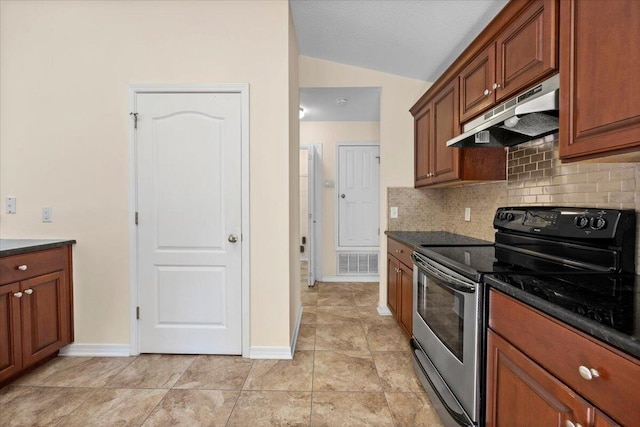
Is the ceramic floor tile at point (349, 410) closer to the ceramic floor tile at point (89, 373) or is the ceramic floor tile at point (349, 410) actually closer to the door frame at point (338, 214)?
the ceramic floor tile at point (89, 373)

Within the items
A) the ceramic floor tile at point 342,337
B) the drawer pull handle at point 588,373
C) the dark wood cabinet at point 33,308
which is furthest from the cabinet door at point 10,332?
the drawer pull handle at point 588,373

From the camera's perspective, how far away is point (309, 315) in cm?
323

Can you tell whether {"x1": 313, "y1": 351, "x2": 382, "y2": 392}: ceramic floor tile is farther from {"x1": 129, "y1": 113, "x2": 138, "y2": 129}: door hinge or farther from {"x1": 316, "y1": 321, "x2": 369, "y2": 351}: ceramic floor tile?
{"x1": 129, "y1": 113, "x2": 138, "y2": 129}: door hinge

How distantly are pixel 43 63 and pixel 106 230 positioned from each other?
1.38 m

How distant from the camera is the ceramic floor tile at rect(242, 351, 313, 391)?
1.95 meters

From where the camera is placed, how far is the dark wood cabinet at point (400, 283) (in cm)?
234

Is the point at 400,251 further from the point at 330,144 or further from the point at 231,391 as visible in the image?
the point at 330,144

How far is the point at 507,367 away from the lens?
1.12 m

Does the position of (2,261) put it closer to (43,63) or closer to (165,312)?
(165,312)

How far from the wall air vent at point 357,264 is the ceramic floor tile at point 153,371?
2.74 m

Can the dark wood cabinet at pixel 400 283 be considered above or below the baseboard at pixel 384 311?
above

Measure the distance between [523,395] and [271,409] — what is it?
4.32 ft

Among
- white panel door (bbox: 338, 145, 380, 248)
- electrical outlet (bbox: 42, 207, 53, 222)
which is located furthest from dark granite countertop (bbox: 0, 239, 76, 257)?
white panel door (bbox: 338, 145, 380, 248)

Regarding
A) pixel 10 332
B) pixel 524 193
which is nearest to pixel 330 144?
pixel 524 193
